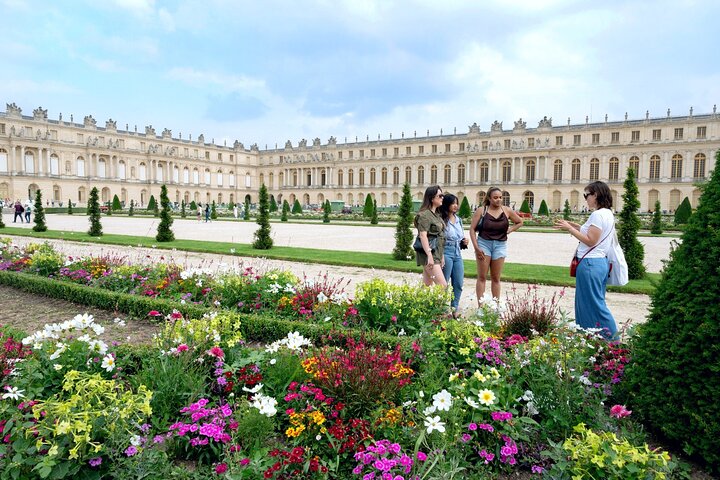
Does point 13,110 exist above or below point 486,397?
above

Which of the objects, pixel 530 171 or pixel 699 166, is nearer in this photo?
pixel 699 166

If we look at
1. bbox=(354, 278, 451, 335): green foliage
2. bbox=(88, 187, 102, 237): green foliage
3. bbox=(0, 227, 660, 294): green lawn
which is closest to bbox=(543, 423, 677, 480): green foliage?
bbox=(354, 278, 451, 335): green foliage

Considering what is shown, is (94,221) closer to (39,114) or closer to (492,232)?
(492,232)

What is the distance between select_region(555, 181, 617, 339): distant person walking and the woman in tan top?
1.38 metres

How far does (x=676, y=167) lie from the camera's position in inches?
1708

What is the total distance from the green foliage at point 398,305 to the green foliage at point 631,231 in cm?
565

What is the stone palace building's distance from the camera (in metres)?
44.0

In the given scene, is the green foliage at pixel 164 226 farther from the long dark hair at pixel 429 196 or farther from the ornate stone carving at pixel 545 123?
the ornate stone carving at pixel 545 123

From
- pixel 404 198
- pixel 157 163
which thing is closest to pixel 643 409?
pixel 404 198

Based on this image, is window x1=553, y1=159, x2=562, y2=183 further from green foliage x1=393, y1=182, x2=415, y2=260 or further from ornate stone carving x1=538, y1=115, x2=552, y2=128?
green foliage x1=393, y1=182, x2=415, y2=260

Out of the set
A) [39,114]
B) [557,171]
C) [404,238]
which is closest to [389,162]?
[557,171]

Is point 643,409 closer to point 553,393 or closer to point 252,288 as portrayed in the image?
point 553,393

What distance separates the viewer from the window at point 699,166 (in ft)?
139

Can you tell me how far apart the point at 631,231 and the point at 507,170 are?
45.9 m
